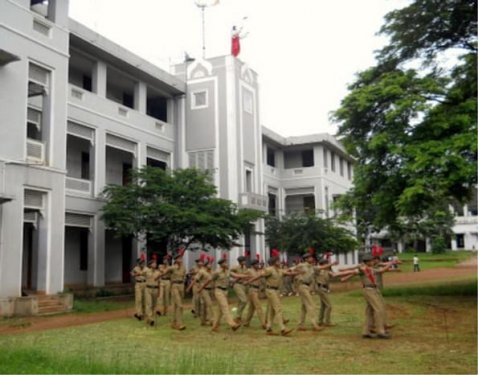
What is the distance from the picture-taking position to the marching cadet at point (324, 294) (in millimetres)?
13242

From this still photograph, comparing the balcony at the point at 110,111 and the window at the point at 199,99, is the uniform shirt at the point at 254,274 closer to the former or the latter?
the balcony at the point at 110,111

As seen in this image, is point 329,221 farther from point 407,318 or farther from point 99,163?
point 407,318

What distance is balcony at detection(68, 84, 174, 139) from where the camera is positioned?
2177 cm

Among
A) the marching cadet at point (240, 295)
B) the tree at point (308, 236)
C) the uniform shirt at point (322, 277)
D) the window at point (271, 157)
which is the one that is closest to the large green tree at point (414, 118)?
the uniform shirt at point (322, 277)

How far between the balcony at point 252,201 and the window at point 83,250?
765cm

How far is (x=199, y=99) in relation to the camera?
28.4 metres

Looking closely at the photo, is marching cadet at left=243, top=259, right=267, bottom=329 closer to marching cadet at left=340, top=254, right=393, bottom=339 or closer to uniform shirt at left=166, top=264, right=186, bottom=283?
uniform shirt at left=166, top=264, right=186, bottom=283

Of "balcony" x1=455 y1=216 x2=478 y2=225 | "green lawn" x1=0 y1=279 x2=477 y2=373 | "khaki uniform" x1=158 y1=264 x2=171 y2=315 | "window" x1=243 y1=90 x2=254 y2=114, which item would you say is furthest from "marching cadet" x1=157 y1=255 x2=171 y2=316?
"balcony" x1=455 y1=216 x2=478 y2=225

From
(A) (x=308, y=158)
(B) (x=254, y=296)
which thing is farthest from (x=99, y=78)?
(A) (x=308, y=158)

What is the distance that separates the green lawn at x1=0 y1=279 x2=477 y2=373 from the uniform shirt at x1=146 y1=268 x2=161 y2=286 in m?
1.02

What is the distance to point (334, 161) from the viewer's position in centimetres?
4156

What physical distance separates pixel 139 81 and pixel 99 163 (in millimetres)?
4909

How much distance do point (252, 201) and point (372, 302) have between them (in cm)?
1733

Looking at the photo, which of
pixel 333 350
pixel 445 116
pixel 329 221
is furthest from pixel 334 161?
pixel 333 350
